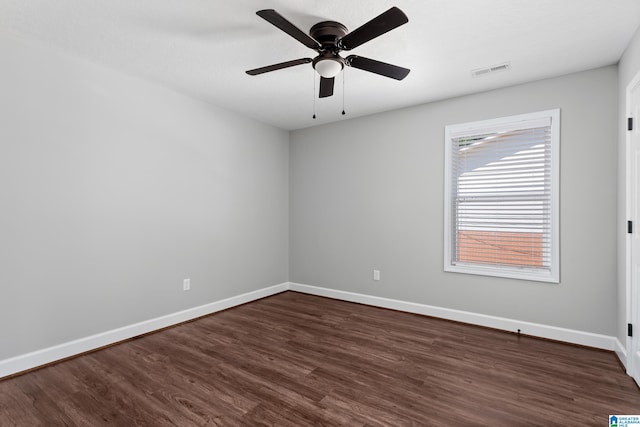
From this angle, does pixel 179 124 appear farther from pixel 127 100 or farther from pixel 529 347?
pixel 529 347

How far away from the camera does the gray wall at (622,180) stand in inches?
97.1

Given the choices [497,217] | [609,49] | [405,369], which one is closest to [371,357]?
[405,369]

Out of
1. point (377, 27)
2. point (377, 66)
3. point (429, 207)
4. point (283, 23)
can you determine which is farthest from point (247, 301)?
point (377, 27)

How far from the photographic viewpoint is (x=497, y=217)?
339cm

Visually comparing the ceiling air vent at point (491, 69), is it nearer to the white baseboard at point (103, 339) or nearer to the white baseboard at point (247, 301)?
the white baseboard at point (247, 301)

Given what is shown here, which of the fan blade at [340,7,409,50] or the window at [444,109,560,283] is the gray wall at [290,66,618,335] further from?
the fan blade at [340,7,409,50]

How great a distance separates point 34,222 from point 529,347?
4.36 meters

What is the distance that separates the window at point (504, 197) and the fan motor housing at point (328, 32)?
1994 mm

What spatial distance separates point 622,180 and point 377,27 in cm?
242

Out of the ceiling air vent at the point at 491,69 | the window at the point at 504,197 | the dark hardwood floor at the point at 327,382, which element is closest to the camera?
the dark hardwood floor at the point at 327,382

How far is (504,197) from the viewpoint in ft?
10.9

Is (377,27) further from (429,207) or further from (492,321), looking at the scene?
(492,321)

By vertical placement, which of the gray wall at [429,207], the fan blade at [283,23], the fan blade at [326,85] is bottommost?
the gray wall at [429,207]

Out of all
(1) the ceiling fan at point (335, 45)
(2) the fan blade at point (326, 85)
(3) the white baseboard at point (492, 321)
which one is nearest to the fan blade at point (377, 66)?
(1) the ceiling fan at point (335, 45)
